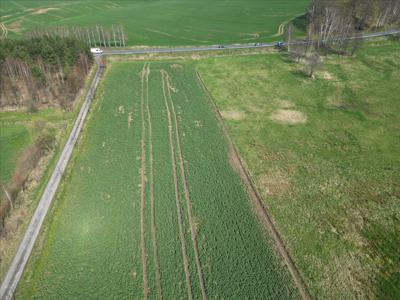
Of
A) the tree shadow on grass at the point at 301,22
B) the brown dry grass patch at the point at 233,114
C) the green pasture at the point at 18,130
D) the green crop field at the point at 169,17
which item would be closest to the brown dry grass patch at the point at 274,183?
the brown dry grass patch at the point at 233,114

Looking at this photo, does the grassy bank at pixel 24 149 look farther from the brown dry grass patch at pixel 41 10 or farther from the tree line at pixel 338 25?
the brown dry grass patch at pixel 41 10

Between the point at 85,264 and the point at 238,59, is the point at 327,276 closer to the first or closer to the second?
the point at 85,264

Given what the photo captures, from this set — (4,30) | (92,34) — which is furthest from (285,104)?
(4,30)

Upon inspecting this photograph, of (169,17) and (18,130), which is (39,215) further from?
(169,17)

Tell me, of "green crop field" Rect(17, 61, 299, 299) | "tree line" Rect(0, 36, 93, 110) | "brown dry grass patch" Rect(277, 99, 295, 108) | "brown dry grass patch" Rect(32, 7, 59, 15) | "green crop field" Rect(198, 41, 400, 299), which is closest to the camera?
"green crop field" Rect(17, 61, 299, 299)

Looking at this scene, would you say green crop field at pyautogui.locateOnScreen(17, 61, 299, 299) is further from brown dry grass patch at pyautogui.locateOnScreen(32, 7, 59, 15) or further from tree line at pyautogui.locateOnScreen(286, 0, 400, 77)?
brown dry grass patch at pyautogui.locateOnScreen(32, 7, 59, 15)

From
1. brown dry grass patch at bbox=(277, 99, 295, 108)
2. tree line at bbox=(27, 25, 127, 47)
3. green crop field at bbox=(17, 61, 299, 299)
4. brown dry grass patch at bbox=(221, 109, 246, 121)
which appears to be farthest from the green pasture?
tree line at bbox=(27, 25, 127, 47)
